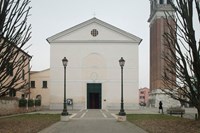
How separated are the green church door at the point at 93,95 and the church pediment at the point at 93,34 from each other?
294 inches

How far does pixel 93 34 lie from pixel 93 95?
9.87 meters

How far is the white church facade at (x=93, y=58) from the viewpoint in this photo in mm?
64562

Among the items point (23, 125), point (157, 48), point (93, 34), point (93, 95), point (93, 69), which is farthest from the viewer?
point (157, 48)

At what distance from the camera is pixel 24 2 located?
14.0m

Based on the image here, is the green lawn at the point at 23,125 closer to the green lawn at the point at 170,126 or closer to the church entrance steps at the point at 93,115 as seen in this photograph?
the green lawn at the point at 170,126

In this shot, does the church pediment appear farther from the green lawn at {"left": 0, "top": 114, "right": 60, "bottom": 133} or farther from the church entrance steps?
the green lawn at {"left": 0, "top": 114, "right": 60, "bottom": 133}

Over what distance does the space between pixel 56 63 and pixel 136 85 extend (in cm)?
1336

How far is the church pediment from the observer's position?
64.8m

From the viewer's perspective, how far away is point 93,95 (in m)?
65.2

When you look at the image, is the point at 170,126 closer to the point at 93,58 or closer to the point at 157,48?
the point at 93,58

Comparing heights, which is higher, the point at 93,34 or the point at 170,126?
the point at 93,34

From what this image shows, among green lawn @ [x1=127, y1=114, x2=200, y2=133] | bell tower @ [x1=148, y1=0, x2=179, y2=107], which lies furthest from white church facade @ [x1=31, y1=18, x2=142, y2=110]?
green lawn @ [x1=127, y1=114, x2=200, y2=133]

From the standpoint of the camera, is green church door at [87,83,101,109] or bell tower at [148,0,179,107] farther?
bell tower at [148,0,179,107]

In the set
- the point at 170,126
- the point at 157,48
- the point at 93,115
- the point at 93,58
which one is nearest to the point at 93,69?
the point at 93,58
